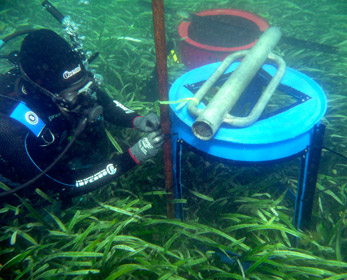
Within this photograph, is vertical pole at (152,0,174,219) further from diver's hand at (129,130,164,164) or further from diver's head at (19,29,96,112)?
diver's head at (19,29,96,112)

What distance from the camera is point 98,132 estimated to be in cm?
289

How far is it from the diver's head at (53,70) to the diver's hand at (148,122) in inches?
28.1

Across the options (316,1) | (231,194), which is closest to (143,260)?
(231,194)

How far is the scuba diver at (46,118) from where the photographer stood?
5.70ft

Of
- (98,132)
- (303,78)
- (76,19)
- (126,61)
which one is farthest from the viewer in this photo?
(76,19)

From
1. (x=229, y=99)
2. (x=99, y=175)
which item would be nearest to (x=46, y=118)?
(x=99, y=175)

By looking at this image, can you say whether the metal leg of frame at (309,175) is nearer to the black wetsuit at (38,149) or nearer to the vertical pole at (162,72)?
the vertical pole at (162,72)

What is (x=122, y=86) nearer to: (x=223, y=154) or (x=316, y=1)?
(x=223, y=154)

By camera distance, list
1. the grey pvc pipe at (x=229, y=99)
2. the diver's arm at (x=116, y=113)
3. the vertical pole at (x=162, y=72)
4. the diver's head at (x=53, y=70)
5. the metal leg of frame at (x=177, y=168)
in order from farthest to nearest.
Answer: the diver's arm at (x=116, y=113) → the metal leg of frame at (x=177, y=168) → the diver's head at (x=53, y=70) → the grey pvc pipe at (x=229, y=99) → the vertical pole at (x=162, y=72)

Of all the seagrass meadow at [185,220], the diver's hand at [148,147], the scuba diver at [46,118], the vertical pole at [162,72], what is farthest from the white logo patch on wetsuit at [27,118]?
the vertical pole at [162,72]

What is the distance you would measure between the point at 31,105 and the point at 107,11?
485 cm

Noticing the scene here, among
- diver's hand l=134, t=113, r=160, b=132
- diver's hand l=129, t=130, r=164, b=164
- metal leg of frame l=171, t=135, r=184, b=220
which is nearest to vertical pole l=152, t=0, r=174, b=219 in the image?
metal leg of frame l=171, t=135, r=184, b=220

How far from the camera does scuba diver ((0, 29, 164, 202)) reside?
5.70 ft

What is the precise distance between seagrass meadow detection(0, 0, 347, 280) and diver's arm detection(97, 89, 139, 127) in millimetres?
267
